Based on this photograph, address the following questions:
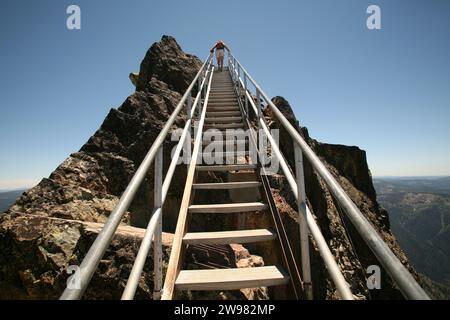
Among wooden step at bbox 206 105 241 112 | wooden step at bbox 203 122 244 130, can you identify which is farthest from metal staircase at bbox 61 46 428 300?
wooden step at bbox 206 105 241 112

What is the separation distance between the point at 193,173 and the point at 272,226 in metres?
1.50

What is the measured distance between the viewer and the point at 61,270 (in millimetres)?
3178

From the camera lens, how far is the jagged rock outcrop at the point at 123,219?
3.21m

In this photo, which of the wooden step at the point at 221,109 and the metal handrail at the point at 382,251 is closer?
the metal handrail at the point at 382,251

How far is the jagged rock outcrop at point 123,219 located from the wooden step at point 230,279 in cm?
91

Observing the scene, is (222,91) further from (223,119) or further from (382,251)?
(382,251)

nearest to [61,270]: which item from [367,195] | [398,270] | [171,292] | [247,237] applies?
[171,292]

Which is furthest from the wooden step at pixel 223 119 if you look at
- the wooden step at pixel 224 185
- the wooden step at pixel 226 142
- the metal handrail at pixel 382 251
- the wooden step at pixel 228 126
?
the metal handrail at pixel 382 251

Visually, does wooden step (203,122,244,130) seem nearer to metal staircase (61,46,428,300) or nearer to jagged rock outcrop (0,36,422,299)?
jagged rock outcrop (0,36,422,299)

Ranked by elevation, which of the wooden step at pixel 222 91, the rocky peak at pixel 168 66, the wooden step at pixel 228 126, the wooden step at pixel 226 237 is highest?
the rocky peak at pixel 168 66

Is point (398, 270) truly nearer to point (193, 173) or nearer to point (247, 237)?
point (247, 237)

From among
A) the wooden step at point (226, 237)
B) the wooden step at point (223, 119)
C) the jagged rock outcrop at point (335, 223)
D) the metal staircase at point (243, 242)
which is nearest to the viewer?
the metal staircase at point (243, 242)
